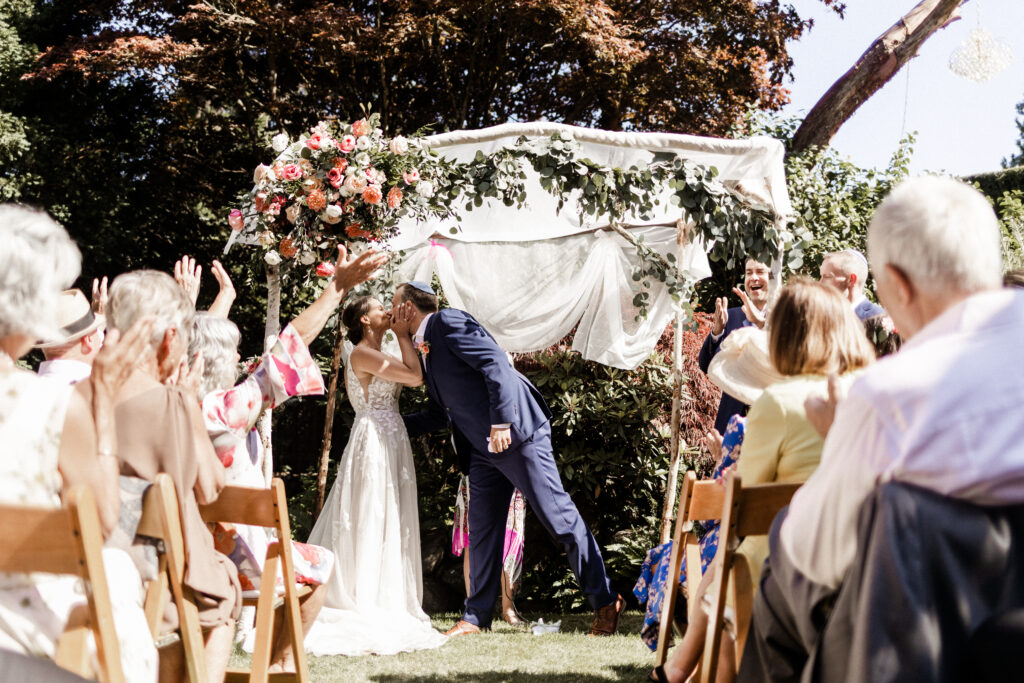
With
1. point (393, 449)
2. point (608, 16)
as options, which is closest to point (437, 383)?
point (393, 449)

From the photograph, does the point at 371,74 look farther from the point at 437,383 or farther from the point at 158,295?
the point at 158,295

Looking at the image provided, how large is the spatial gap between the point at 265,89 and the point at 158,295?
8365 mm

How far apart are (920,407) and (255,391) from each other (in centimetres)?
233

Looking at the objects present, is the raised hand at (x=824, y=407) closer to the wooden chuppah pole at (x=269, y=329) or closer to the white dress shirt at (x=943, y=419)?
the white dress shirt at (x=943, y=419)

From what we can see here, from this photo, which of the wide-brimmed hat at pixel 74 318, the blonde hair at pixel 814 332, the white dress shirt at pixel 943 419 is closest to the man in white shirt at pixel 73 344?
the wide-brimmed hat at pixel 74 318

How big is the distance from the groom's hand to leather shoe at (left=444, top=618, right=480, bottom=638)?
3.44 ft

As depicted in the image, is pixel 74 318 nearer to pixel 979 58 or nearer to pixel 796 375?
pixel 796 375

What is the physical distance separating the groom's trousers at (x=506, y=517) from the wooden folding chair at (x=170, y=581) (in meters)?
2.81

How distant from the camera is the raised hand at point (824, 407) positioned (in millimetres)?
2145

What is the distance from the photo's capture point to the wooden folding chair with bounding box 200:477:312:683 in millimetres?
2648

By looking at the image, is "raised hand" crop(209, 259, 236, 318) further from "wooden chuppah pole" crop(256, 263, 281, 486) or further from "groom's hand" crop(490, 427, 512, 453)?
"groom's hand" crop(490, 427, 512, 453)

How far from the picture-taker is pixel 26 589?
1.87 metres

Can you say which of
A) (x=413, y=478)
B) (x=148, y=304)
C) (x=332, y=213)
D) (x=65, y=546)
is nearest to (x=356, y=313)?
(x=332, y=213)

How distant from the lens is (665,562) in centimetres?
341
